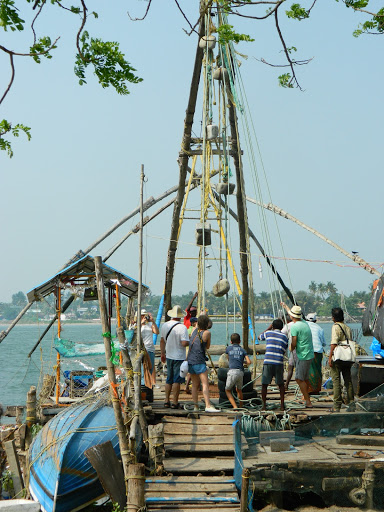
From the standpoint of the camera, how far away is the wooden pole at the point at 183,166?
15.8m

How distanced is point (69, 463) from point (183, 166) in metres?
8.34

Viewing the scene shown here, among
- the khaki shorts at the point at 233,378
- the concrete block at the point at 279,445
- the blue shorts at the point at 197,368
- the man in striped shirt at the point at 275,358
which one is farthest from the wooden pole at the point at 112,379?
the man in striped shirt at the point at 275,358

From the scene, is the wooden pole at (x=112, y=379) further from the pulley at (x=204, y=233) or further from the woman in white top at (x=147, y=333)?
the pulley at (x=204, y=233)

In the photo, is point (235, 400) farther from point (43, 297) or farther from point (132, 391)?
point (43, 297)

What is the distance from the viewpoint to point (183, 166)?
54.3 feet

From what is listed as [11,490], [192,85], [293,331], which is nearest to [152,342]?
[293,331]

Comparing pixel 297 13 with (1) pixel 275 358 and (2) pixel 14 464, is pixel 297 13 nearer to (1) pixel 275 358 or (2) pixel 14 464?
(1) pixel 275 358

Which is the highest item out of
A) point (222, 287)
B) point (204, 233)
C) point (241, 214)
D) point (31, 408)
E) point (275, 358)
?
point (241, 214)

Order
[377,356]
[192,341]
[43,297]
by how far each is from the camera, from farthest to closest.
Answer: [43,297]
[377,356]
[192,341]

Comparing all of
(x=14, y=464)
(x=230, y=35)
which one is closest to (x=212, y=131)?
(x=14, y=464)

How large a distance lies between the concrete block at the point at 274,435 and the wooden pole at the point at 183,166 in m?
6.54

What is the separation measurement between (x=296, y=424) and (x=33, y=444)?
4.24m

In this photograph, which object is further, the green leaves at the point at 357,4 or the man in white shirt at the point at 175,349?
the man in white shirt at the point at 175,349

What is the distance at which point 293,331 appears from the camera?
11562mm
